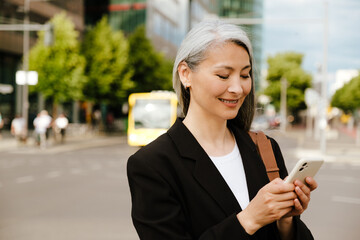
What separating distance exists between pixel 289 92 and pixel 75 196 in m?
64.9

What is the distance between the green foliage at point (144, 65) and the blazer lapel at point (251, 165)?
37649 millimetres

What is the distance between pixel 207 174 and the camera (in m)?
1.78

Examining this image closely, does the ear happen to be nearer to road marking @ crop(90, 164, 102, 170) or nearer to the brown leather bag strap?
the brown leather bag strap

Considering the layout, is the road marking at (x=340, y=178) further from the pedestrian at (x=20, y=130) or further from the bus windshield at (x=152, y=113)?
the pedestrian at (x=20, y=130)

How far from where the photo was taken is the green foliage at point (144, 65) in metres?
40.5

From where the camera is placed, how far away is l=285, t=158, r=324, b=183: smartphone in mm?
1558

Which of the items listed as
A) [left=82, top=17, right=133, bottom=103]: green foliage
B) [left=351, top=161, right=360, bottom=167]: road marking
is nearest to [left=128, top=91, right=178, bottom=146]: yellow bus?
[left=351, top=161, right=360, bottom=167]: road marking

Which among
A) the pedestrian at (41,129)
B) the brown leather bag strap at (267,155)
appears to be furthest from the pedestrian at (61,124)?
the brown leather bag strap at (267,155)

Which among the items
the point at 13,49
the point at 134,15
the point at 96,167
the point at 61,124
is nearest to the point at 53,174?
the point at 96,167

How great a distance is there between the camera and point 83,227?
728cm

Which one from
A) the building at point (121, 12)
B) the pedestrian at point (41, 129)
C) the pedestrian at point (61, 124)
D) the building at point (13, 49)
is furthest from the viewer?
the building at point (121, 12)

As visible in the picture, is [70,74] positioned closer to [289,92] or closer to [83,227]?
[83,227]

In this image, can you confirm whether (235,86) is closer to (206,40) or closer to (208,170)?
(206,40)

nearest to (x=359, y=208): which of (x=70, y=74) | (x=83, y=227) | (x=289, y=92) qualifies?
(x=83, y=227)
